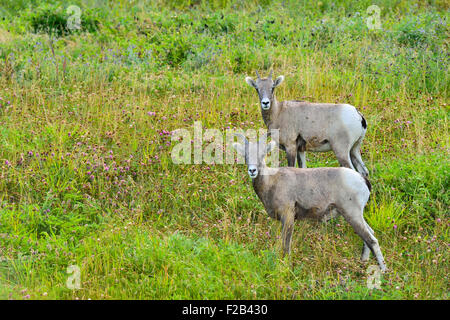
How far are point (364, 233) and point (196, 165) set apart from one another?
2.98 m

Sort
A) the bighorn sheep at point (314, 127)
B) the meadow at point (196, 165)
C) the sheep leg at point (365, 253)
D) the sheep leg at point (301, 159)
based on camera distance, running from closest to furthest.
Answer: the meadow at point (196, 165) < the sheep leg at point (365, 253) < the bighorn sheep at point (314, 127) < the sheep leg at point (301, 159)

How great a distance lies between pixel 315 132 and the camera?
26.0 feet

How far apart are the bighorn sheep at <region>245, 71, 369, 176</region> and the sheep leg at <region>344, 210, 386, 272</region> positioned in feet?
4.81

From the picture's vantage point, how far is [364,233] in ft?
20.7

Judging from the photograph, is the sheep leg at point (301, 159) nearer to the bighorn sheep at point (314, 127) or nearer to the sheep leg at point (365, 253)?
the bighorn sheep at point (314, 127)

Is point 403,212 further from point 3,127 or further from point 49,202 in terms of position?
point 3,127

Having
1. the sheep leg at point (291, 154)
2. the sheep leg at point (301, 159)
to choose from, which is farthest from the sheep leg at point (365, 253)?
the sheep leg at point (301, 159)

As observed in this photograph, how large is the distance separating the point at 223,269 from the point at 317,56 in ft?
22.5

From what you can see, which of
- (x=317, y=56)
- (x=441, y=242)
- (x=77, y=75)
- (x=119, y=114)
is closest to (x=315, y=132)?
(x=441, y=242)

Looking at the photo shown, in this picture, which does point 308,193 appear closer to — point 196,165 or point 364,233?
point 364,233

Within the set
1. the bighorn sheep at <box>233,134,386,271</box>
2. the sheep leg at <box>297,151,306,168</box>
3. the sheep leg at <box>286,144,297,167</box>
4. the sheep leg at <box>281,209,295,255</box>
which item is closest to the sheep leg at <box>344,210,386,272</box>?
the bighorn sheep at <box>233,134,386,271</box>

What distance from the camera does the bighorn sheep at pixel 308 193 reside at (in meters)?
6.34

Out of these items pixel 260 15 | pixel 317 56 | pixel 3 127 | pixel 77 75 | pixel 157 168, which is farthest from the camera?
pixel 260 15

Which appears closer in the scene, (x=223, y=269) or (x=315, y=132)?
(x=223, y=269)
